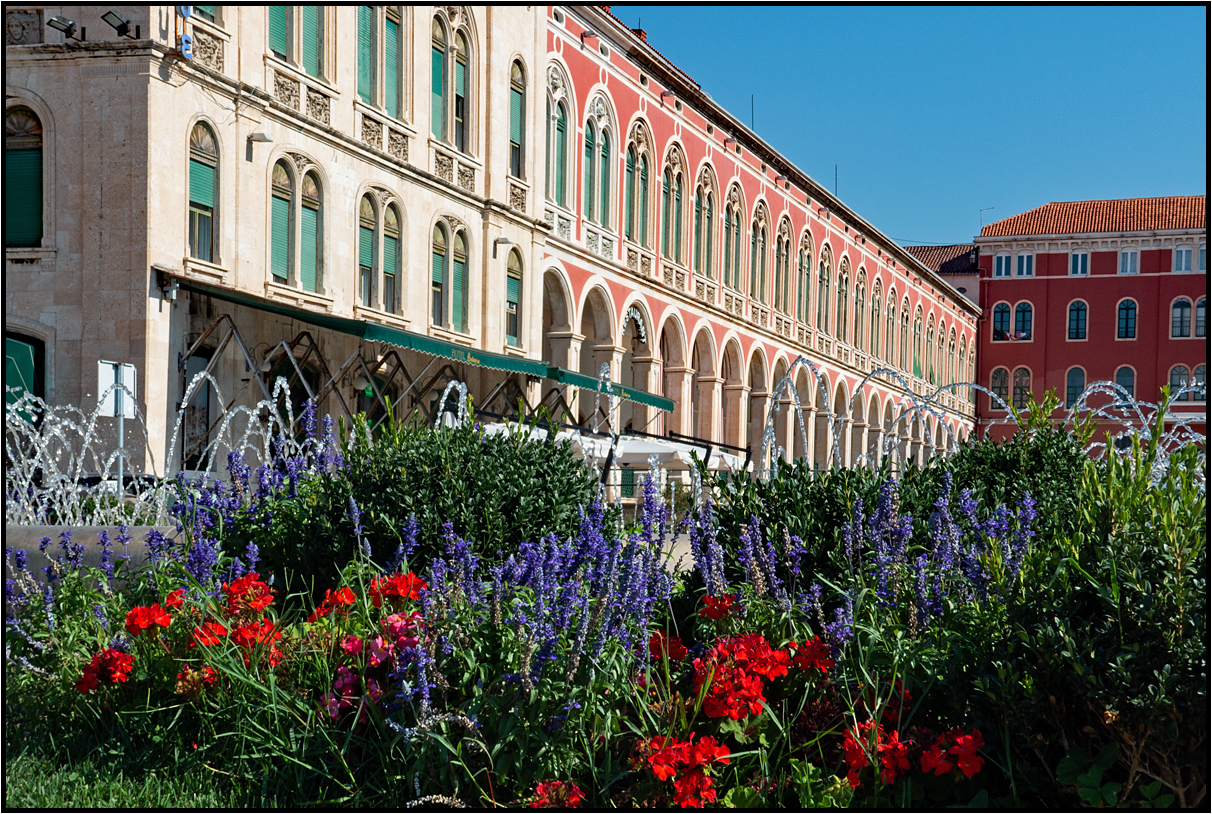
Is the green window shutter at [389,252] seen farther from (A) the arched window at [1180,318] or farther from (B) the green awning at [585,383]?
(A) the arched window at [1180,318]

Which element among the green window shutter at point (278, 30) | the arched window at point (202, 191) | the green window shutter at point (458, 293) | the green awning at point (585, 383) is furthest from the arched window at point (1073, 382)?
the arched window at point (202, 191)

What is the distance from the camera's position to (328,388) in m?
19.9

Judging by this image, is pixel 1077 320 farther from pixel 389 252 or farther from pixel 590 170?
pixel 389 252

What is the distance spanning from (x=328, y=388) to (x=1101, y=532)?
1692 centimetres

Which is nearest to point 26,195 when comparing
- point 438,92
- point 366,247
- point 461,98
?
point 366,247

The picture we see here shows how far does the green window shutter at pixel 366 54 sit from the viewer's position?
20.4 meters

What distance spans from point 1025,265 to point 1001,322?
11.1 ft

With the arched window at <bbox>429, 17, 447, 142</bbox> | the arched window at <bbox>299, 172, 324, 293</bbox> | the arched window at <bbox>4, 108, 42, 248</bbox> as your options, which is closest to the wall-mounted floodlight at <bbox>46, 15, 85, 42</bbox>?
the arched window at <bbox>4, 108, 42, 248</bbox>

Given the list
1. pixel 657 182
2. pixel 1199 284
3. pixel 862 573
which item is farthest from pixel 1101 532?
pixel 1199 284

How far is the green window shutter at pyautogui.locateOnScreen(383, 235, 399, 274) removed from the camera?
21234 mm

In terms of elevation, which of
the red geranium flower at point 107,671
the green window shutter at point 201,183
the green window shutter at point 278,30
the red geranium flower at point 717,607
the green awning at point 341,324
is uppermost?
the green window shutter at point 278,30

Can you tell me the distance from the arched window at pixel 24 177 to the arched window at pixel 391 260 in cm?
609

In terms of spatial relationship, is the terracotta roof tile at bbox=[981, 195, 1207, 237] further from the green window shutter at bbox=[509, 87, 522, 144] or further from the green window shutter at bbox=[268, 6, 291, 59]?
the green window shutter at bbox=[268, 6, 291, 59]

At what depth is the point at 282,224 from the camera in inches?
740
